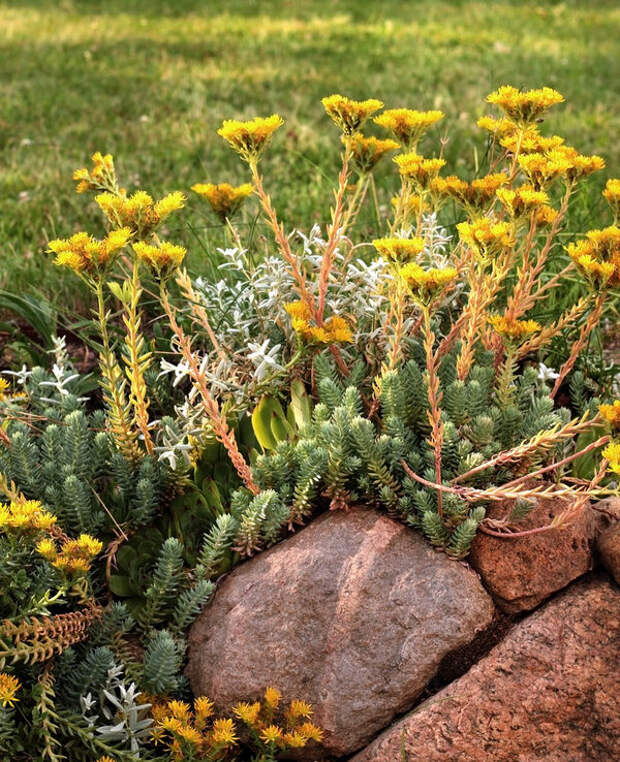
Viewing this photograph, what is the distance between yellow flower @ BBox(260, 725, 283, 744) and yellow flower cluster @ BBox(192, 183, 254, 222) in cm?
132

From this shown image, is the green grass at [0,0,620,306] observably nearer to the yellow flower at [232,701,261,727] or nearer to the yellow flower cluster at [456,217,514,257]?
the yellow flower cluster at [456,217,514,257]

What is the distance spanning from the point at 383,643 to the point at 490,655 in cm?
27

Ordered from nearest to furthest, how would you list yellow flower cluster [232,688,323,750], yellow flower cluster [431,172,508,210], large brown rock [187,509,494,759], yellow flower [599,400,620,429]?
yellow flower [599,400,620,429]
yellow flower cluster [232,688,323,750]
large brown rock [187,509,494,759]
yellow flower cluster [431,172,508,210]

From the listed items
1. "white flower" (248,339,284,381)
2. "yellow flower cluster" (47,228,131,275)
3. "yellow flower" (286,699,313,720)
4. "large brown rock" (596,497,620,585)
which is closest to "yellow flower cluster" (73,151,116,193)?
"yellow flower cluster" (47,228,131,275)

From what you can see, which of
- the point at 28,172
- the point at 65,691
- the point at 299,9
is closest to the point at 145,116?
the point at 28,172

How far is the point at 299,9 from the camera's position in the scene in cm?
1105

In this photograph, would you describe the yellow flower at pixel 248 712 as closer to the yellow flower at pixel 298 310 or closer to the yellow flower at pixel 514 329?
the yellow flower at pixel 298 310

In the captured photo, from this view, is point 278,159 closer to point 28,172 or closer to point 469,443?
point 28,172

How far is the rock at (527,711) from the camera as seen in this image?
2.41 m

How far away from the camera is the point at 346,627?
252cm

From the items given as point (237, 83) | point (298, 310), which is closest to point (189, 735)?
point (298, 310)

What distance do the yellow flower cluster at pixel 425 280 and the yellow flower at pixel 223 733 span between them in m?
1.13

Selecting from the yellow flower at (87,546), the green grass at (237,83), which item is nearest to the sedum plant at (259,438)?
the yellow flower at (87,546)

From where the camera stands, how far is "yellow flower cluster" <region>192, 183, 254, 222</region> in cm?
253
